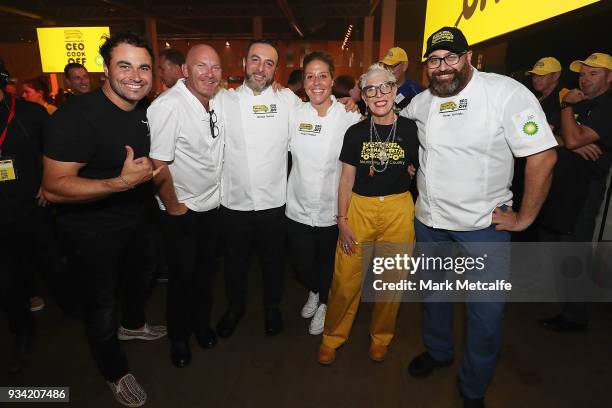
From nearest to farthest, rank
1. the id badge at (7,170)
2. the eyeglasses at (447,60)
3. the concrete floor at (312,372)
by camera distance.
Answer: the eyeglasses at (447,60)
the concrete floor at (312,372)
the id badge at (7,170)

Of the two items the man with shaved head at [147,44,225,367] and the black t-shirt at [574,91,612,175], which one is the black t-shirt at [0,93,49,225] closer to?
the man with shaved head at [147,44,225,367]

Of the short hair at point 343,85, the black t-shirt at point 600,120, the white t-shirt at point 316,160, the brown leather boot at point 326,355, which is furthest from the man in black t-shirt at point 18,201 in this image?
the black t-shirt at point 600,120

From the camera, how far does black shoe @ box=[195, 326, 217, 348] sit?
2604 millimetres

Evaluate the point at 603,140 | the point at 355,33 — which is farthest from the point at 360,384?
the point at 355,33

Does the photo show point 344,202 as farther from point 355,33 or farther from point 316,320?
point 355,33

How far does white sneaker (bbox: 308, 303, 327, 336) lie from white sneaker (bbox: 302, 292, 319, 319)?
0.13 m

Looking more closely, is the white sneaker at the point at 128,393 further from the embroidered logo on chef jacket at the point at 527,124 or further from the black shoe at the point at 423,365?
the embroidered logo on chef jacket at the point at 527,124

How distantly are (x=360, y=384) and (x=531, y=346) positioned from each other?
1335 mm

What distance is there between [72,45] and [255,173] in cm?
933

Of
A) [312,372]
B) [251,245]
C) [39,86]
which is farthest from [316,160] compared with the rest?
[39,86]

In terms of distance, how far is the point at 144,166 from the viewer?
1.75m

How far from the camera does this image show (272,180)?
2.53 meters

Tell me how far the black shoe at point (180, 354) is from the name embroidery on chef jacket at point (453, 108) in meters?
2.16

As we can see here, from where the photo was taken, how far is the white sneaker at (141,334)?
2695 mm
